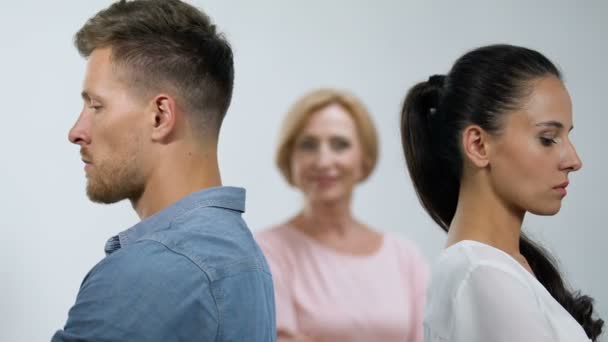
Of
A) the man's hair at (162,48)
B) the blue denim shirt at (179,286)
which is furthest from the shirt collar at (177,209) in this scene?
the man's hair at (162,48)

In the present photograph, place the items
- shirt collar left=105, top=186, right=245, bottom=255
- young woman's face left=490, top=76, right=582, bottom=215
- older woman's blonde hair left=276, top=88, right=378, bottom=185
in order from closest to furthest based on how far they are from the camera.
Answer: shirt collar left=105, top=186, right=245, bottom=255
young woman's face left=490, top=76, right=582, bottom=215
older woman's blonde hair left=276, top=88, right=378, bottom=185

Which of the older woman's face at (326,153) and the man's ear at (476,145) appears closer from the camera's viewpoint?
the man's ear at (476,145)

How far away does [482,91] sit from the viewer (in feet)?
4.43

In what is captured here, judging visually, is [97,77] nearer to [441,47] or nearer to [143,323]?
[143,323]

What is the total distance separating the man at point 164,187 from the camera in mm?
958

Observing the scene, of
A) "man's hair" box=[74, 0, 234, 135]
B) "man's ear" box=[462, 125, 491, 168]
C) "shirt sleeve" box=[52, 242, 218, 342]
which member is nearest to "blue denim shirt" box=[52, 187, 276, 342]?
"shirt sleeve" box=[52, 242, 218, 342]

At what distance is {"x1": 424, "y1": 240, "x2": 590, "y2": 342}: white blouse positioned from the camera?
3.90 ft

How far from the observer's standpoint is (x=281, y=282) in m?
2.19

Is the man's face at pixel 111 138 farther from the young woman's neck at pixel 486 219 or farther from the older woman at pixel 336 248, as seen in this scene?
the older woman at pixel 336 248

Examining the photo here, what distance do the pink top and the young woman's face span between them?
90cm

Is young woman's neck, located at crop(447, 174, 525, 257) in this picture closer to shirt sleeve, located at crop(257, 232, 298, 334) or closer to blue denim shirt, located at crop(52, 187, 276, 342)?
blue denim shirt, located at crop(52, 187, 276, 342)

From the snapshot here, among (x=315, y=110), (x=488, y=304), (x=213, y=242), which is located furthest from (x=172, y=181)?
(x=315, y=110)

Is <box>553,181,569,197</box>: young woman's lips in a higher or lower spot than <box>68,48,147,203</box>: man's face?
lower

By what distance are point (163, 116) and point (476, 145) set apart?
0.50m
